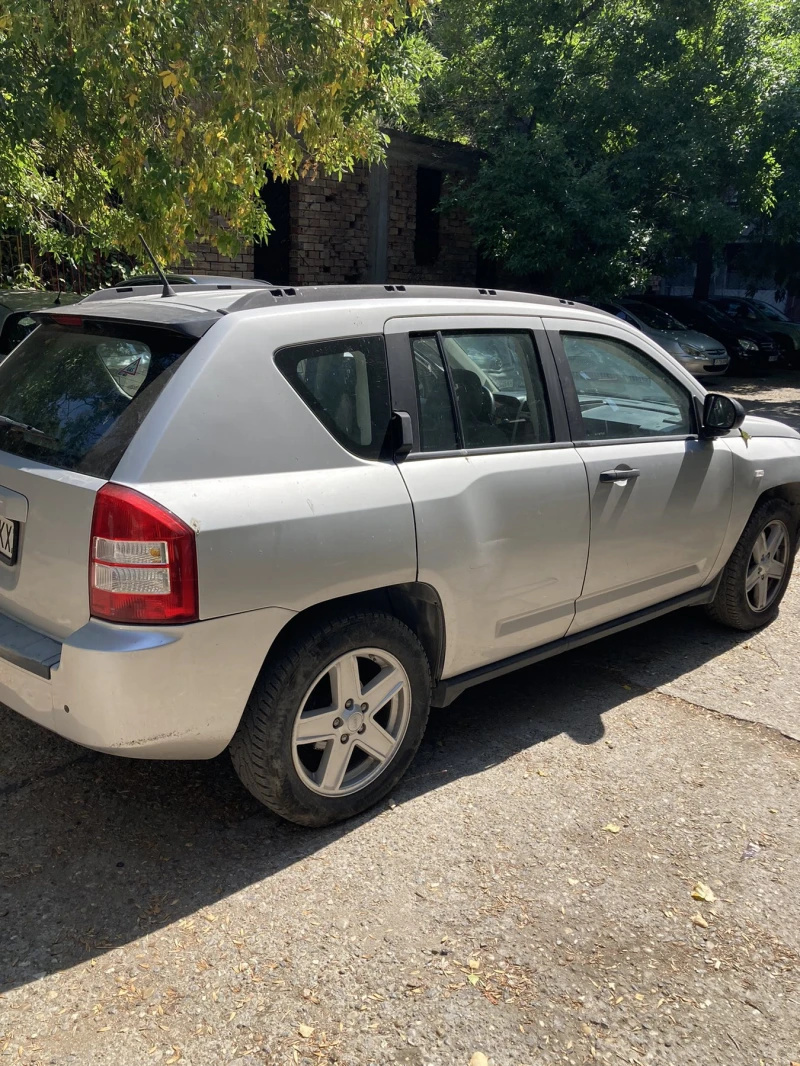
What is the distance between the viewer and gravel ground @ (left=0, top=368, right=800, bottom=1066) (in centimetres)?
241

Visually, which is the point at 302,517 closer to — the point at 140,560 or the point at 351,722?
the point at 140,560

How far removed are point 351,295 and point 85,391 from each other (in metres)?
0.99

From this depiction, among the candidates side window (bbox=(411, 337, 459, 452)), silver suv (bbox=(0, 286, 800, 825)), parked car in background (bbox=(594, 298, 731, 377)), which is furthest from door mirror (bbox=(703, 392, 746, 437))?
parked car in background (bbox=(594, 298, 731, 377))

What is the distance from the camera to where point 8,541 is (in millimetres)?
3021

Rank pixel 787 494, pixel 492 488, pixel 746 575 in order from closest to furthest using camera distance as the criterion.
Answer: pixel 492 488 → pixel 746 575 → pixel 787 494

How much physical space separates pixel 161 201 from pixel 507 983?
5459 mm

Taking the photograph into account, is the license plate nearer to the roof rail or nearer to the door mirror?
the roof rail

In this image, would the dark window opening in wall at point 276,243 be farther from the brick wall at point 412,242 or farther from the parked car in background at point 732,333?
the parked car in background at point 732,333

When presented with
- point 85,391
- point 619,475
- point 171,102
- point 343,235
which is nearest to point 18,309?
point 171,102

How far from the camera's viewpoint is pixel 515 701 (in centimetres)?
435

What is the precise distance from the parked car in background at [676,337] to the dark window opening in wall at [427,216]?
10.8 feet

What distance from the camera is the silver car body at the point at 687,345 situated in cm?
1720

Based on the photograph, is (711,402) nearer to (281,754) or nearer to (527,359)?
(527,359)

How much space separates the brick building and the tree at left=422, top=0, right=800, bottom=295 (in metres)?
1.26
